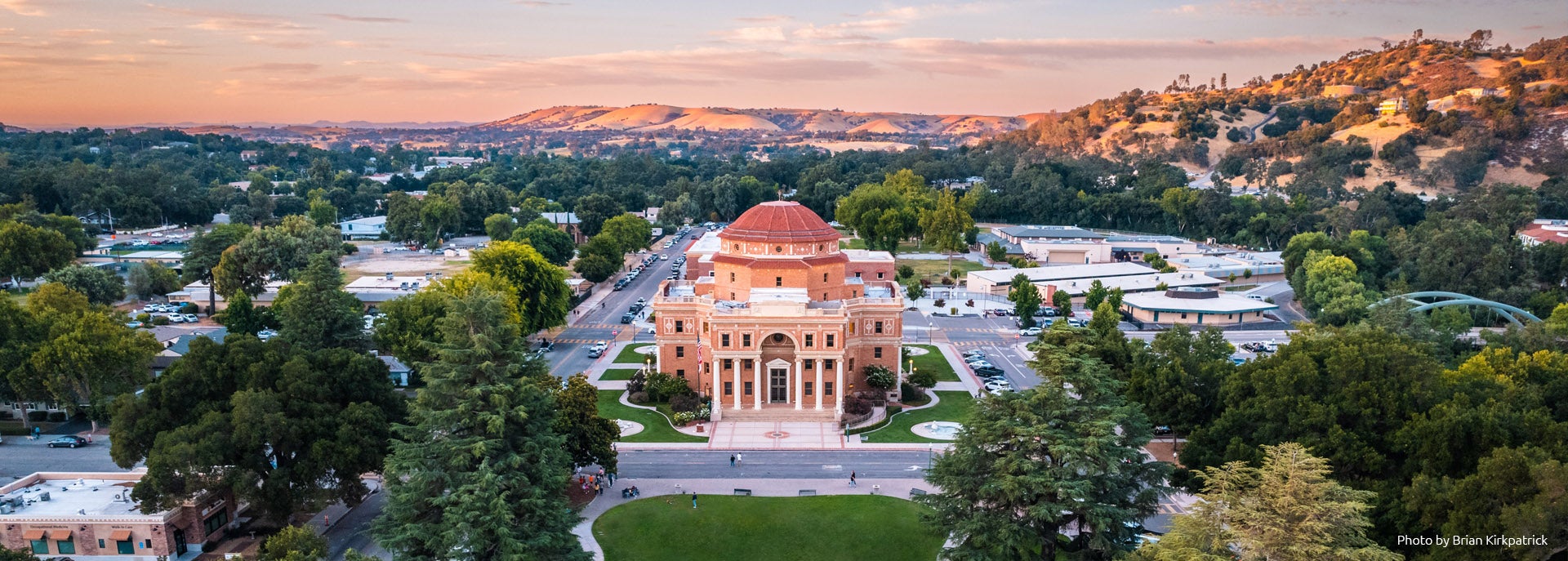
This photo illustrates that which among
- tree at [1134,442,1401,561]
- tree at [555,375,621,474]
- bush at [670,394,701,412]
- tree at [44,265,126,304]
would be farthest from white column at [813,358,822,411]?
tree at [44,265,126,304]

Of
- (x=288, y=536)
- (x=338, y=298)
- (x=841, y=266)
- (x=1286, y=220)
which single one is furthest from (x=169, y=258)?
(x=1286, y=220)

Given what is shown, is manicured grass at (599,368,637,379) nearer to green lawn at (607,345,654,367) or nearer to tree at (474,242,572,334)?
green lawn at (607,345,654,367)

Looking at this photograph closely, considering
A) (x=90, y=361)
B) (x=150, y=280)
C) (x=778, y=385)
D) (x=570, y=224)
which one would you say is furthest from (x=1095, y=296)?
(x=150, y=280)

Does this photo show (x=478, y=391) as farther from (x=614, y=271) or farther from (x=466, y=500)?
(x=614, y=271)

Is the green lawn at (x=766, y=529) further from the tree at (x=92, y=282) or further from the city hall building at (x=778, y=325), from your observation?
the tree at (x=92, y=282)

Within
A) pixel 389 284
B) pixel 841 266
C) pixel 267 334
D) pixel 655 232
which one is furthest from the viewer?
pixel 655 232

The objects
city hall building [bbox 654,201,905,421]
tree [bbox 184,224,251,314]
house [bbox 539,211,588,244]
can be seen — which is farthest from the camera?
house [bbox 539,211,588,244]

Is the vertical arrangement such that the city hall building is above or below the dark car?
above
